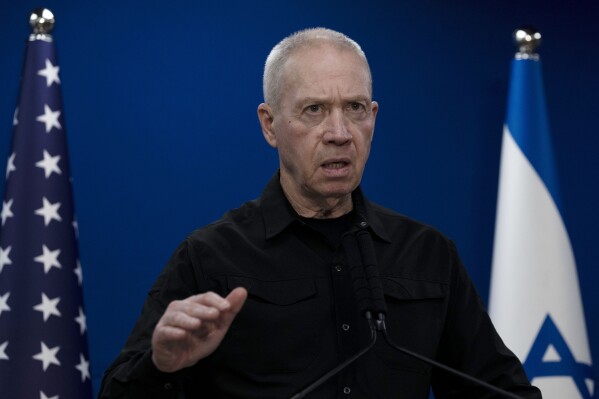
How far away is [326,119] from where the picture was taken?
1964 mm

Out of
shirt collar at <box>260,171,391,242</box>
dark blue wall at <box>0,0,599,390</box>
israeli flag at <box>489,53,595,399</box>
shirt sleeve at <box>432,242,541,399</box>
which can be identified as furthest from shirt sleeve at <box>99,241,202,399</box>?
israeli flag at <box>489,53,595,399</box>

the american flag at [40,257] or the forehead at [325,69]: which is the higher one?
the forehead at [325,69]

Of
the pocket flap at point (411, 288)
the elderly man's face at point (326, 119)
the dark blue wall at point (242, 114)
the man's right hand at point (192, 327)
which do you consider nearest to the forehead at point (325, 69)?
the elderly man's face at point (326, 119)

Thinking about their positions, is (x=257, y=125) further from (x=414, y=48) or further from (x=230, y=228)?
(x=230, y=228)

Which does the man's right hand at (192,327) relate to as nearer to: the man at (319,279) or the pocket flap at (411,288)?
the man at (319,279)

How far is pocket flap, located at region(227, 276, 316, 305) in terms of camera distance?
1.88 meters

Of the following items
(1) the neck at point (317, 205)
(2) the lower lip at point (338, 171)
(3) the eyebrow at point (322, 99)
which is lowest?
(1) the neck at point (317, 205)

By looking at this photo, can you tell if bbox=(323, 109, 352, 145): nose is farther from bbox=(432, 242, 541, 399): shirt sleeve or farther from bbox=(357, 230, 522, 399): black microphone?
bbox=(432, 242, 541, 399): shirt sleeve

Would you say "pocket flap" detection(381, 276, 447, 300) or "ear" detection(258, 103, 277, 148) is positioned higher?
"ear" detection(258, 103, 277, 148)

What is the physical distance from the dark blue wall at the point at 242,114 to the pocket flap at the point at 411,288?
142 centimetres

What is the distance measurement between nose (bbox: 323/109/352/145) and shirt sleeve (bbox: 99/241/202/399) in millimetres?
366

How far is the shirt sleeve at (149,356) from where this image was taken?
1.63 meters

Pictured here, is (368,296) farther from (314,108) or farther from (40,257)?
(40,257)

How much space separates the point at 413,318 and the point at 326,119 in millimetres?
444
